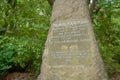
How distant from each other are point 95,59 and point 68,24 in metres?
0.97

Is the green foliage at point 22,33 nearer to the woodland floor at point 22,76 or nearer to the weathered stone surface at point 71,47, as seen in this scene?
the woodland floor at point 22,76

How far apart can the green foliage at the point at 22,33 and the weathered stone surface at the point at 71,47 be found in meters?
1.49

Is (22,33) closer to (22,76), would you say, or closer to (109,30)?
(22,76)

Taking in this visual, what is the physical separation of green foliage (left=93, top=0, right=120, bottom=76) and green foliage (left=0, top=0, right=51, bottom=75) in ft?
5.45

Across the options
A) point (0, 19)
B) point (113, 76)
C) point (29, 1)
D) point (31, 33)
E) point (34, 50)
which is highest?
point (29, 1)

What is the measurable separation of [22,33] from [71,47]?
288 centimetres

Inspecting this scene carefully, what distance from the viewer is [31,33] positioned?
7.18 meters

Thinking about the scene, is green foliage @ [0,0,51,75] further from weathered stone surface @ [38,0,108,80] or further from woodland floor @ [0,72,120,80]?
weathered stone surface @ [38,0,108,80]

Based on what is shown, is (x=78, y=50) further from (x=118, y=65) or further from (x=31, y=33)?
(x=118, y=65)

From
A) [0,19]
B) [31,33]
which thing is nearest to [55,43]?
[31,33]

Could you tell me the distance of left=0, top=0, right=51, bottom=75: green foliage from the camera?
264 inches

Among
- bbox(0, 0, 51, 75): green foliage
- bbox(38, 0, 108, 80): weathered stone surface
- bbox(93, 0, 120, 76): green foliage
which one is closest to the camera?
bbox(38, 0, 108, 80): weathered stone surface

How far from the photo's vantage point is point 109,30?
768 centimetres

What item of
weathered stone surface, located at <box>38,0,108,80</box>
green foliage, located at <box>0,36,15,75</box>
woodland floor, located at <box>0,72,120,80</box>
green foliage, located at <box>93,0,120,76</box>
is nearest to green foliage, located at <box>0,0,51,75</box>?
green foliage, located at <box>0,36,15,75</box>
